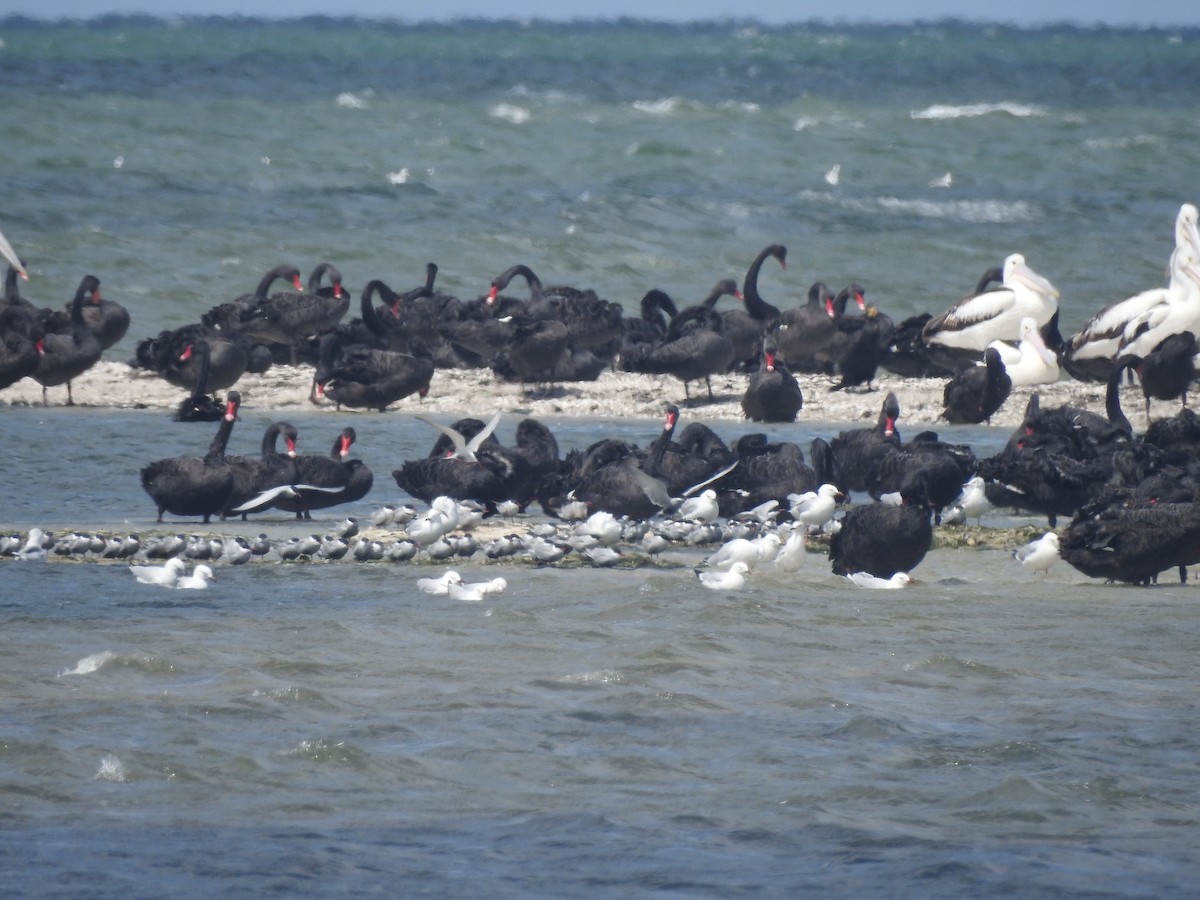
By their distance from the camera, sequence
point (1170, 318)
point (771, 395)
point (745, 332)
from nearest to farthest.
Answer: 1. point (771, 395)
2. point (1170, 318)
3. point (745, 332)

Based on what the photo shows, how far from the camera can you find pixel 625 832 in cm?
552

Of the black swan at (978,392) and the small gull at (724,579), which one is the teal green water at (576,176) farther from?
the small gull at (724,579)

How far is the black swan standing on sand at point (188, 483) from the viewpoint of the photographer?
10758 mm

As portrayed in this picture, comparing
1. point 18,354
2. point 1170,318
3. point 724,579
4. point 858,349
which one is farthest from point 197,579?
point 1170,318

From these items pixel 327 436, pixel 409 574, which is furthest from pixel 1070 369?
pixel 409 574

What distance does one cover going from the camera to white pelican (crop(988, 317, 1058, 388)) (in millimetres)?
16031

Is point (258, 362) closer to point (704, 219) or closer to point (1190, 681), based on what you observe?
point (1190, 681)

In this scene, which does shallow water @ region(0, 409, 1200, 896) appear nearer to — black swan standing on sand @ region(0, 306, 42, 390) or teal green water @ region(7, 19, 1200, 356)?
black swan standing on sand @ region(0, 306, 42, 390)

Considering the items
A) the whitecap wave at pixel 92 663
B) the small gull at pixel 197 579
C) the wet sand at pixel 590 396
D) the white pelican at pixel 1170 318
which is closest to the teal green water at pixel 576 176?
the wet sand at pixel 590 396

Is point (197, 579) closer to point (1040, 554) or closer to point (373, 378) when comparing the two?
point (1040, 554)

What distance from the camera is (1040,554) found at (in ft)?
30.6

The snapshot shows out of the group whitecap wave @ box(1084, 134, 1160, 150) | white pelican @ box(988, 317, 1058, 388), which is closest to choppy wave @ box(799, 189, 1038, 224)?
whitecap wave @ box(1084, 134, 1160, 150)

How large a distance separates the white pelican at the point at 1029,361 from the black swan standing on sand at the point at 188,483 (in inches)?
292

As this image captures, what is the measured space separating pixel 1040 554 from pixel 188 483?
15.0 ft
